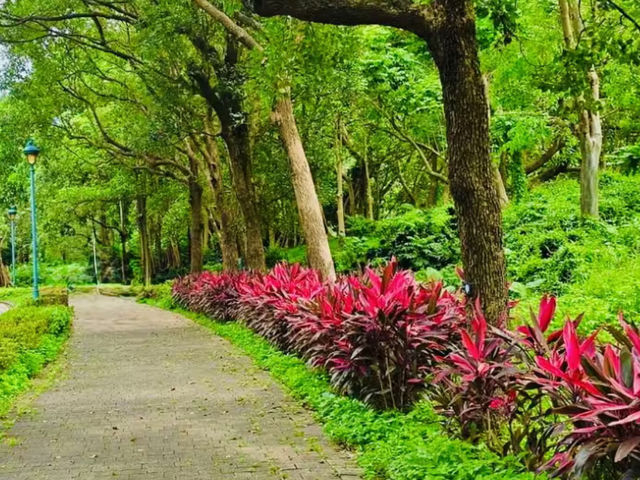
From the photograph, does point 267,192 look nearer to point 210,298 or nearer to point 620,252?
point 210,298

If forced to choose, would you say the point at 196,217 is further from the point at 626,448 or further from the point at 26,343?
the point at 626,448

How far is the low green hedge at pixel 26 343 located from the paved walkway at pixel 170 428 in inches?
18.8

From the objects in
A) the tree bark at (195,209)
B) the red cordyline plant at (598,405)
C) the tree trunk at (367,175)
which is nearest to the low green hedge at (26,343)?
the red cordyline plant at (598,405)

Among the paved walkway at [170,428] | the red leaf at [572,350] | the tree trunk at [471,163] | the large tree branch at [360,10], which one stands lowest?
the paved walkway at [170,428]

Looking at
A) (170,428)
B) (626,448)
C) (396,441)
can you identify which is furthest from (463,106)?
(170,428)

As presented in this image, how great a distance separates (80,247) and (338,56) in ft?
124

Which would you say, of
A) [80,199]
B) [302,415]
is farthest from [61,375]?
[80,199]

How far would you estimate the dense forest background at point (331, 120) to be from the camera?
11.3 m

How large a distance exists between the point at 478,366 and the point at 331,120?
1654cm

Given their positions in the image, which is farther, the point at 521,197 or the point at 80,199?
the point at 80,199

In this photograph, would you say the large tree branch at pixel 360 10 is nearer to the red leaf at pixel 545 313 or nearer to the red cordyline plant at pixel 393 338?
the red leaf at pixel 545 313

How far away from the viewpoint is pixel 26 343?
11578 mm

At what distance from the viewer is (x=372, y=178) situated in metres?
31.3

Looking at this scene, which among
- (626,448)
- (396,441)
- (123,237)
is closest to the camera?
(626,448)
